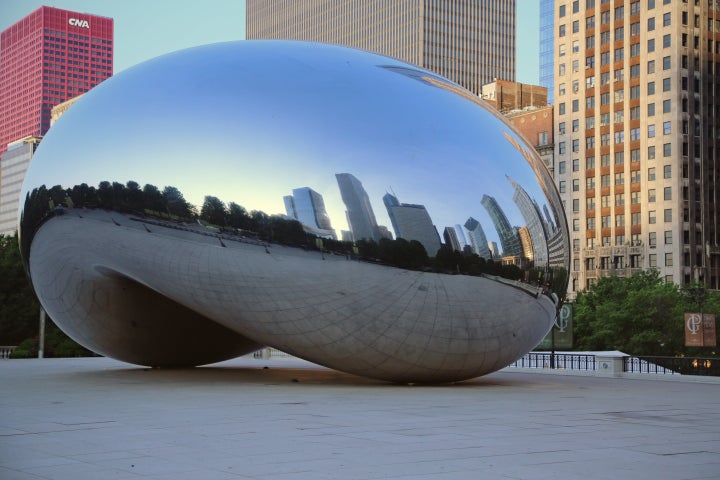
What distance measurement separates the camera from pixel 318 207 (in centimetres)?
1638

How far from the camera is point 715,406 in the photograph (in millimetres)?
16188

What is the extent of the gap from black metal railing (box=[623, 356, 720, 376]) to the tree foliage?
38110 mm

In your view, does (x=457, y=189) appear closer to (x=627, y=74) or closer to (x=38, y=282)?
(x=38, y=282)

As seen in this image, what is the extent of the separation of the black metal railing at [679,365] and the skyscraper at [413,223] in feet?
39.7

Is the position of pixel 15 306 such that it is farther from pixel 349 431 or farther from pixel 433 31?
pixel 433 31

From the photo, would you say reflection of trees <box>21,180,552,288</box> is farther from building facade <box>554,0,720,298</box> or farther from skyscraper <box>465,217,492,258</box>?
building facade <box>554,0,720,298</box>

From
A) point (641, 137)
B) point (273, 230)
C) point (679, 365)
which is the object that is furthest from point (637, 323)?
point (273, 230)

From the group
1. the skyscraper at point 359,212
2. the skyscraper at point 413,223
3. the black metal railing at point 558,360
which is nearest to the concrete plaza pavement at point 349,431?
the skyscraper at point 413,223

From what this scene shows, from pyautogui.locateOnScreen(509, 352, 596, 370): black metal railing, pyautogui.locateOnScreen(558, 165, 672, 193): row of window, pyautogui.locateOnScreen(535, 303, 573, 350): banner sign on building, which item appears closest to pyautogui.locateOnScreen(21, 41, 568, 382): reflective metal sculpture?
pyautogui.locateOnScreen(509, 352, 596, 370): black metal railing

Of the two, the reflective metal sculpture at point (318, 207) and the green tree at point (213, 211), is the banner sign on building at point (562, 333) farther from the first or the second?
the green tree at point (213, 211)

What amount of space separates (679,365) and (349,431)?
19.8m

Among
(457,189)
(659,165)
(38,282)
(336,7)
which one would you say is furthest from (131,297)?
(336,7)

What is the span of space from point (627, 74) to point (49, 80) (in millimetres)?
65616

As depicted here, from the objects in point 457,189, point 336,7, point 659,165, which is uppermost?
point 336,7
